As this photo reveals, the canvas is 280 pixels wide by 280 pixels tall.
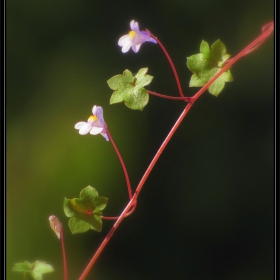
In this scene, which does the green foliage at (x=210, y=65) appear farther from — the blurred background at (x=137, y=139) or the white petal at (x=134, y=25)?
the blurred background at (x=137, y=139)

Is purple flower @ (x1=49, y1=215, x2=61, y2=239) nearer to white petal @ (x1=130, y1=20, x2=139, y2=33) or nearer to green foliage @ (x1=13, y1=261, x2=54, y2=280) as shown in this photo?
green foliage @ (x1=13, y1=261, x2=54, y2=280)

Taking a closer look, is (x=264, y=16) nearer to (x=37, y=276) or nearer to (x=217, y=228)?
(x=217, y=228)

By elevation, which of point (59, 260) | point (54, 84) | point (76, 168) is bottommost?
point (59, 260)

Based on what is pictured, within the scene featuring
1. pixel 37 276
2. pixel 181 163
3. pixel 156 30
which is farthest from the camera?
pixel 181 163

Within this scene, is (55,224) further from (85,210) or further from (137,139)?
(137,139)

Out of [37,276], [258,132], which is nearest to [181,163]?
[258,132]

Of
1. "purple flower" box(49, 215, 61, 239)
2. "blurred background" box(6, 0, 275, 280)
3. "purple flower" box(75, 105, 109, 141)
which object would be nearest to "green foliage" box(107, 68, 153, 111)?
"purple flower" box(75, 105, 109, 141)
